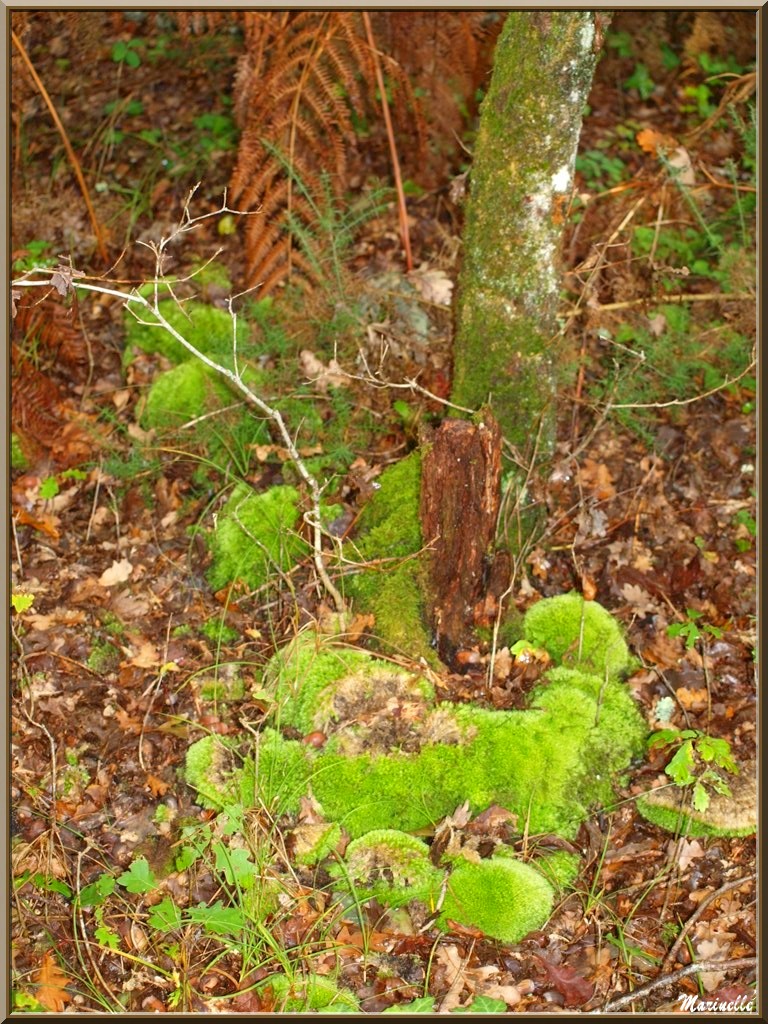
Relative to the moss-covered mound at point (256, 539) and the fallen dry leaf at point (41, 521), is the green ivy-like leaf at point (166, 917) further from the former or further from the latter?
the fallen dry leaf at point (41, 521)

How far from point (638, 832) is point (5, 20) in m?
4.36

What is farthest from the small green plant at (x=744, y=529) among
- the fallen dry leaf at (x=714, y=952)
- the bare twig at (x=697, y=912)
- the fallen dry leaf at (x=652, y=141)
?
the fallen dry leaf at (x=652, y=141)

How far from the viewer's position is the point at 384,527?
408 centimetres

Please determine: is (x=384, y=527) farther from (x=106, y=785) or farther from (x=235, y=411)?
(x=106, y=785)

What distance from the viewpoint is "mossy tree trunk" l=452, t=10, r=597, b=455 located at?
11.4 feet

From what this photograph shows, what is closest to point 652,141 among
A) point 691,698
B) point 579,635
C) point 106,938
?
point 579,635

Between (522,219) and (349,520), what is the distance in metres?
1.66

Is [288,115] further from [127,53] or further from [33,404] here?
[127,53]

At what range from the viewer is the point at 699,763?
12.1ft

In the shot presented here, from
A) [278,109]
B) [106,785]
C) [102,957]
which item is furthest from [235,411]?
[102,957]

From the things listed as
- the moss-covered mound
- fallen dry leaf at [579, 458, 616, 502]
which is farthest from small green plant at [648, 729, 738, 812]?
the moss-covered mound

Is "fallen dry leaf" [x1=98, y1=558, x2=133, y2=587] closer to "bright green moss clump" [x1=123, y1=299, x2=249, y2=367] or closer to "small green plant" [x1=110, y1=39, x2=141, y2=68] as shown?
"bright green moss clump" [x1=123, y1=299, x2=249, y2=367]

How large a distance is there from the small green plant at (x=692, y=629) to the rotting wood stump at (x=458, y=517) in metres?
1.02

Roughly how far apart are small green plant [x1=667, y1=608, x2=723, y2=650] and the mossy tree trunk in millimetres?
1088
